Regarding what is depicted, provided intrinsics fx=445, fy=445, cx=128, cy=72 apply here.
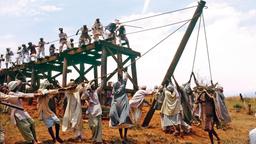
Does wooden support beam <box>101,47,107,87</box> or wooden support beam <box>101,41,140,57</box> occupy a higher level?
wooden support beam <box>101,41,140,57</box>

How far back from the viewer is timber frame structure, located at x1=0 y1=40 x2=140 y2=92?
1925 centimetres

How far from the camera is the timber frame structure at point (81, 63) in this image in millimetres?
19250

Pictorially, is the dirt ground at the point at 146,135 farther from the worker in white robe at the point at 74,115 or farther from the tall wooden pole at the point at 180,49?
the tall wooden pole at the point at 180,49

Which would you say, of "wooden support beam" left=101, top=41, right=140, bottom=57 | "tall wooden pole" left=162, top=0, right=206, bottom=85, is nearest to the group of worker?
"tall wooden pole" left=162, top=0, right=206, bottom=85

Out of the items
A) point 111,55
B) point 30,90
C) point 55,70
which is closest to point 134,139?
point 111,55

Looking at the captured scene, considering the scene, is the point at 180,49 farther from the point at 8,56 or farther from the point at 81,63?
the point at 8,56

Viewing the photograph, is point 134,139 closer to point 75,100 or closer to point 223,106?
point 75,100

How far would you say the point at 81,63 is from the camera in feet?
74.5

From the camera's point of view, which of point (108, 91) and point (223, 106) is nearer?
point (223, 106)

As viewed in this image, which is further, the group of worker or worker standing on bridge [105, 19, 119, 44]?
worker standing on bridge [105, 19, 119, 44]

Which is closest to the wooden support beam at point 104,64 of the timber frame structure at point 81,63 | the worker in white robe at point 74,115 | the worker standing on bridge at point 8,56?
the timber frame structure at point 81,63

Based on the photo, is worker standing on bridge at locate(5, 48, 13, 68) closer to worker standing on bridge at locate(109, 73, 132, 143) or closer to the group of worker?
the group of worker

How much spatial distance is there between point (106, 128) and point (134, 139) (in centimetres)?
206

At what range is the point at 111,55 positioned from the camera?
19422mm
